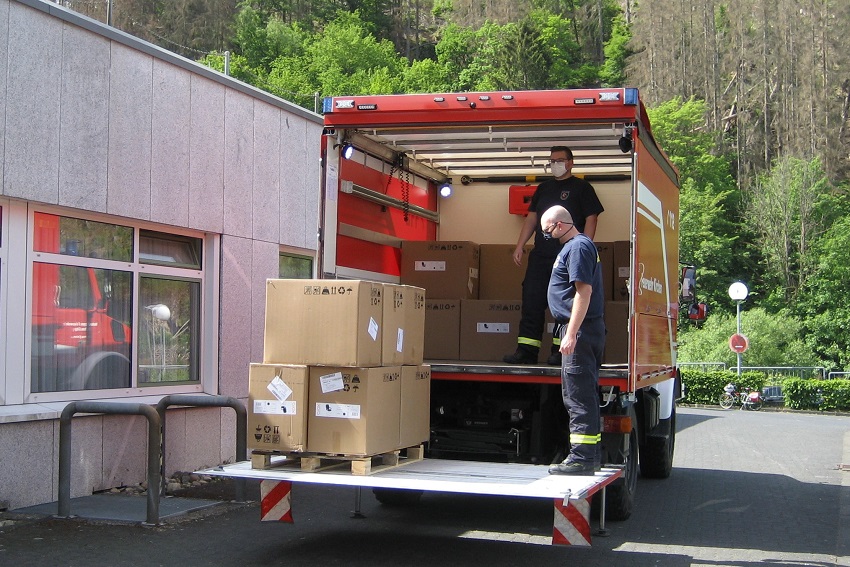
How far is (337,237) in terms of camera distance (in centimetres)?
848

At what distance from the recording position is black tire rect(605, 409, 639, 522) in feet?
26.6

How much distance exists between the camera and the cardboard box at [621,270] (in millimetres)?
9375

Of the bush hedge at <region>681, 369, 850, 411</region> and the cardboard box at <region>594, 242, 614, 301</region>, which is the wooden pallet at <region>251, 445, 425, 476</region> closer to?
the cardboard box at <region>594, 242, 614, 301</region>

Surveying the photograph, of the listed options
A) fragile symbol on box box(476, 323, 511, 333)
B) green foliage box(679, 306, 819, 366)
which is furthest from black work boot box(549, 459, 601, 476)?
green foliage box(679, 306, 819, 366)

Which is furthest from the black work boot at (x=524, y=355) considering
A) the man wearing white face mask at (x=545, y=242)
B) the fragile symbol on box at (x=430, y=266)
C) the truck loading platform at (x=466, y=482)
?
the fragile symbol on box at (x=430, y=266)

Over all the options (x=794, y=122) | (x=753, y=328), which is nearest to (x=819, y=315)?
(x=753, y=328)

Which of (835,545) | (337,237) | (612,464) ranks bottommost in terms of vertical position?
(835,545)

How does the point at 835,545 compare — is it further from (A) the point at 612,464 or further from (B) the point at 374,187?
(B) the point at 374,187

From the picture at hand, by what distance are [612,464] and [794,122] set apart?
202 feet

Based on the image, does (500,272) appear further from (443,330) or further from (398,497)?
(398,497)

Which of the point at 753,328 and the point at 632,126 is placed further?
the point at 753,328

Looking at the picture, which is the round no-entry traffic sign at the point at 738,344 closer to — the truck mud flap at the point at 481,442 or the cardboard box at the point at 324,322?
the truck mud flap at the point at 481,442

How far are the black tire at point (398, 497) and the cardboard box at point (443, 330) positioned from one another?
1.17 m

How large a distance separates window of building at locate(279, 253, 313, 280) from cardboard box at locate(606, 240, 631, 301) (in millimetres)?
4233
